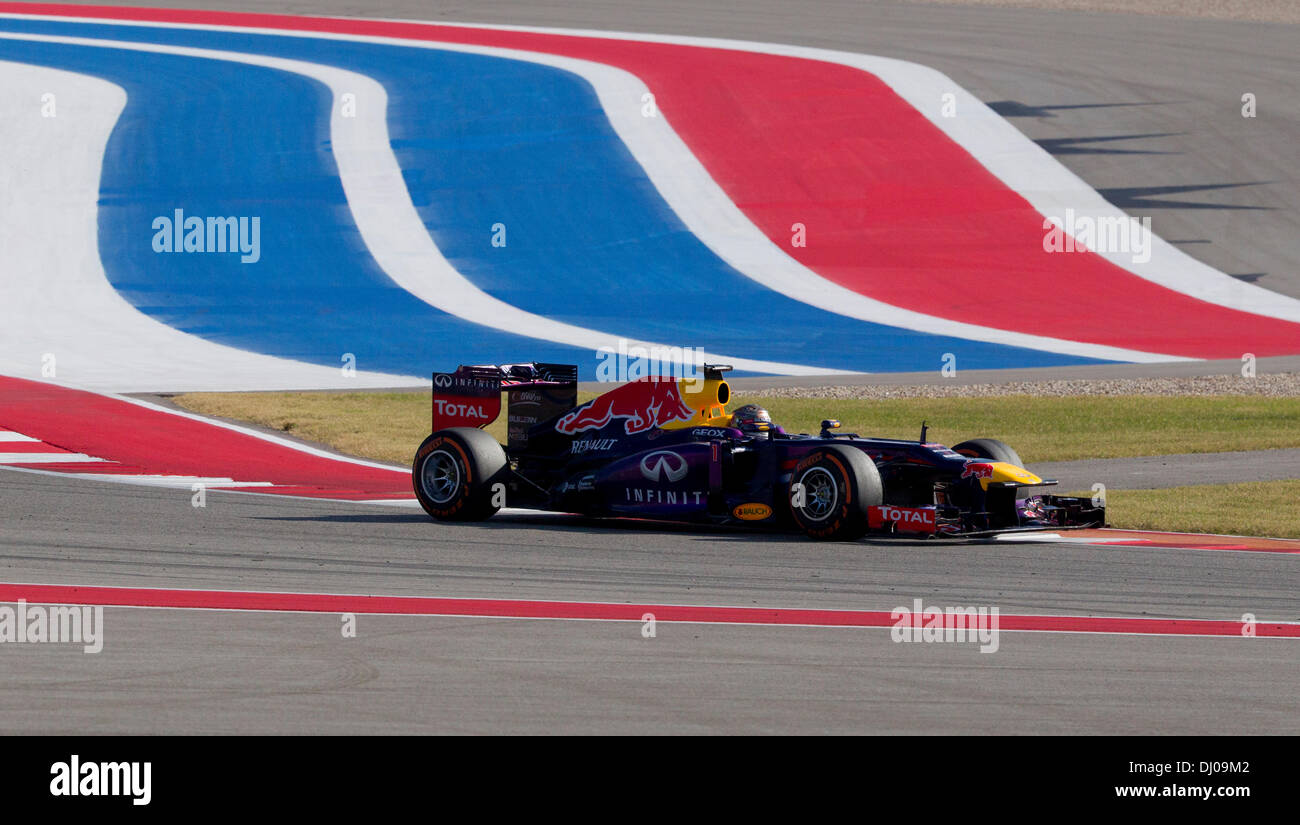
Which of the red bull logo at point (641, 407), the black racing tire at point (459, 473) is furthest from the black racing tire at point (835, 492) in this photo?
the black racing tire at point (459, 473)

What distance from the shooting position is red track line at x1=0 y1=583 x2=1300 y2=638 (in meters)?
9.80

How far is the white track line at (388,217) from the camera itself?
3159 centimetres

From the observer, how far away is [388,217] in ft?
124

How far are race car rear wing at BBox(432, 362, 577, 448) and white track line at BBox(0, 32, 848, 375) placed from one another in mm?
13722

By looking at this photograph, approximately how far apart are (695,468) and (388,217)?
25167 mm

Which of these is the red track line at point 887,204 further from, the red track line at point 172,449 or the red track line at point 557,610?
the red track line at point 557,610

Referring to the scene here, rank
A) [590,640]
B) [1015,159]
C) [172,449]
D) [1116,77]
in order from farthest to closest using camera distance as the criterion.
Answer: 1. [1116,77]
2. [1015,159]
3. [172,449]
4. [590,640]

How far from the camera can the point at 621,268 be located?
35.4m

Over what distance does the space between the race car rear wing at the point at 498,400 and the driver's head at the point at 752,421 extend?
190 cm

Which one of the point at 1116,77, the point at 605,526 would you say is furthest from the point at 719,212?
the point at 605,526

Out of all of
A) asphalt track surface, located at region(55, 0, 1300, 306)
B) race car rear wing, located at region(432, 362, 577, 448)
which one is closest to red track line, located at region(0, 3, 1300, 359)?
asphalt track surface, located at region(55, 0, 1300, 306)

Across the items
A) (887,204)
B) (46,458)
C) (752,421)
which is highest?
(887,204)

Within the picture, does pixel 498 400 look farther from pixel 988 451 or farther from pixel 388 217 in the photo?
pixel 388 217

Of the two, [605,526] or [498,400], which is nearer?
[605,526]
